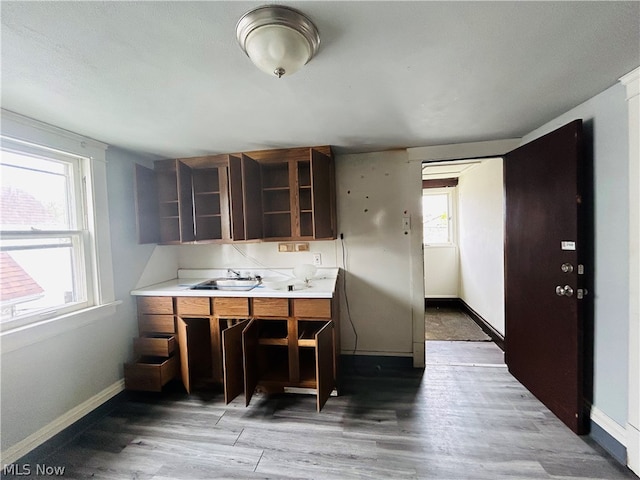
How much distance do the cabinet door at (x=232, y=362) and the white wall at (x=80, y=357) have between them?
3.30 feet

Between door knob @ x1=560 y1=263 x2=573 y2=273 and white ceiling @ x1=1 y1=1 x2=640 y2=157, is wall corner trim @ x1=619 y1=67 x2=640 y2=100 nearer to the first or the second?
white ceiling @ x1=1 y1=1 x2=640 y2=157

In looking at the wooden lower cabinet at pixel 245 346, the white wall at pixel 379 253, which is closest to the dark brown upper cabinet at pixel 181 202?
the white wall at pixel 379 253

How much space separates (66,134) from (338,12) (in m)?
2.06

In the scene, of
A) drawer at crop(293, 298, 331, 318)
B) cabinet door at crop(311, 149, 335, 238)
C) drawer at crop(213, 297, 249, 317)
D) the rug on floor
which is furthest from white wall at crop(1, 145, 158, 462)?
the rug on floor

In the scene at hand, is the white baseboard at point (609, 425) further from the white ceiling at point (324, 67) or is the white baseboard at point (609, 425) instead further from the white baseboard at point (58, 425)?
the white baseboard at point (58, 425)

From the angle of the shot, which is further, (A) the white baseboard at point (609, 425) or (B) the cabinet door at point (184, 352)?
(B) the cabinet door at point (184, 352)

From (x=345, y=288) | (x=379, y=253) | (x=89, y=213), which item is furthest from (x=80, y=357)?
(x=379, y=253)

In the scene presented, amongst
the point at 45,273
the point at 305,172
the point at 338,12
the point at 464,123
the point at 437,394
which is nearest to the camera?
the point at 338,12

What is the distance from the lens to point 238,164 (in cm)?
222

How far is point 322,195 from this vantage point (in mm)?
2271

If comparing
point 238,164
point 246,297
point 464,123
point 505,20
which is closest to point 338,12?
point 505,20

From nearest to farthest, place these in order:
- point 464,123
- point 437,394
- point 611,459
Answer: point 611,459
point 464,123
point 437,394

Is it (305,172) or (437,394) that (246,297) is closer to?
(305,172)

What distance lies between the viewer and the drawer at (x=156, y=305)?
223 cm
